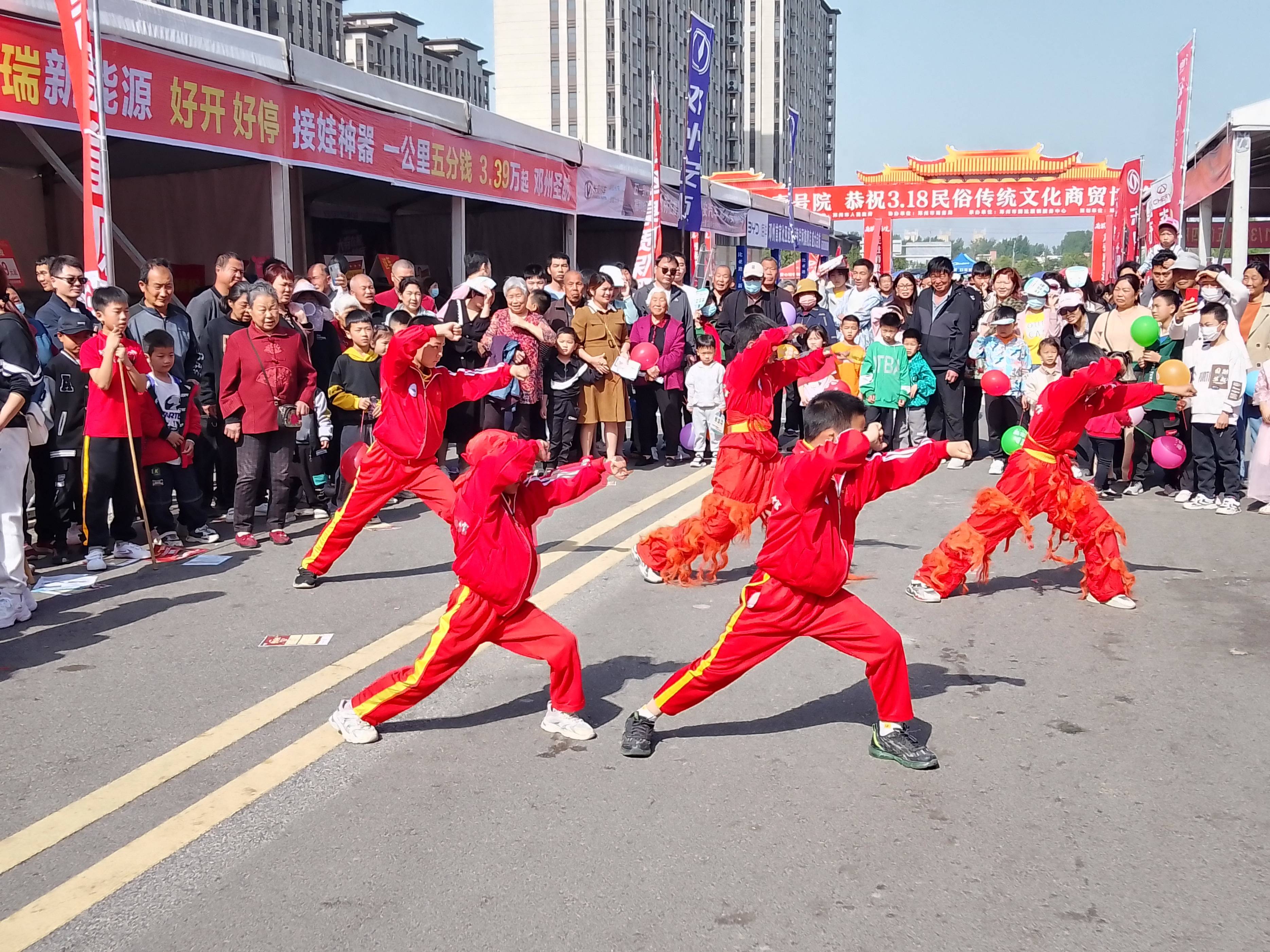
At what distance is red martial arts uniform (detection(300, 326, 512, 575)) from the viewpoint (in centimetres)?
607

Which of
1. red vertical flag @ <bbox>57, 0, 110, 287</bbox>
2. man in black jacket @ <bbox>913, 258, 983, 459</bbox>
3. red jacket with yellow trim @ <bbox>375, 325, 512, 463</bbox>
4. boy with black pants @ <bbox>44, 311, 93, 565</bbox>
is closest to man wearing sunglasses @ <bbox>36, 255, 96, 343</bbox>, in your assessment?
boy with black pants @ <bbox>44, 311, 93, 565</bbox>

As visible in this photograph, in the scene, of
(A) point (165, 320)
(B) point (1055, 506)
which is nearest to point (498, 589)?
(B) point (1055, 506)

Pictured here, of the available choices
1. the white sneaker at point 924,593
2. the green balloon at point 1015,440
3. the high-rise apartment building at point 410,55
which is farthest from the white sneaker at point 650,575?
the high-rise apartment building at point 410,55

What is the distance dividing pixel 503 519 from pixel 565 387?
602 cm

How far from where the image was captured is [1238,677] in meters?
4.85

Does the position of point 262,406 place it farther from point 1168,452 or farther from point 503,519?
point 1168,452

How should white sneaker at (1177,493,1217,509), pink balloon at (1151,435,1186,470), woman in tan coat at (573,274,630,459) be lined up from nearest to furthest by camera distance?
pink balloon at (1151,435,1186,470), white sneaker at (1177,493,1217,509), woman in tan coat at (573,274,630,459)

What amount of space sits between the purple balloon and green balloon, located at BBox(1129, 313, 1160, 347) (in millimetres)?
3651

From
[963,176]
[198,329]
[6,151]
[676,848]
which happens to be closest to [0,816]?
[676,848]

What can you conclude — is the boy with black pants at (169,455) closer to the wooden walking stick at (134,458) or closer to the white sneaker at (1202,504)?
the wooden walking stick at (134,458)

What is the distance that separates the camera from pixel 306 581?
6301 mm

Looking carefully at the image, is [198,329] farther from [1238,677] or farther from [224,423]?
[1238,677]

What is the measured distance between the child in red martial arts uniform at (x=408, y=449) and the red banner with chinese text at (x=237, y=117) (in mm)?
4023

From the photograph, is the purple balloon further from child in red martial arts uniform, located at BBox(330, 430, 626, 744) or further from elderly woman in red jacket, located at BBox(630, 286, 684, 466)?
child in red martial arts uniform, located at BBox(330, 430, 626, 744)
